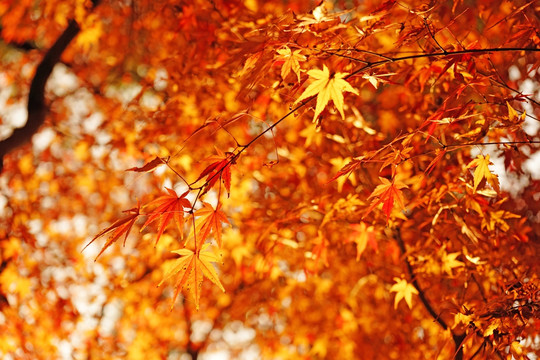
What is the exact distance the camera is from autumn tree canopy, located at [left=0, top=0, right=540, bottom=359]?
1.66m

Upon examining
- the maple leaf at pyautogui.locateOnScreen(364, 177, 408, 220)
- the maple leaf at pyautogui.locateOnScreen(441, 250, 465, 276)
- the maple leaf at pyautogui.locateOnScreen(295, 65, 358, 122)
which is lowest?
the maple leaf at pyautogui.locateOnScreen(441, 250, 465, 276)

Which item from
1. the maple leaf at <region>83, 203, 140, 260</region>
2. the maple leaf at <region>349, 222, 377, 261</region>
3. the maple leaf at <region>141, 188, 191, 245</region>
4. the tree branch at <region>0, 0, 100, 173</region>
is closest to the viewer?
the maple leaf at <region>83, 203, 140, 260</region>

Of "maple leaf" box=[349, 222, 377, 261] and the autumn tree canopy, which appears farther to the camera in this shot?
"maple leaf" box=[349, 222, 377, 261]

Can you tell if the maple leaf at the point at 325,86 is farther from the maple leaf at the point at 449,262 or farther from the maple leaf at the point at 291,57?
the maple leaf at the point at 449,262

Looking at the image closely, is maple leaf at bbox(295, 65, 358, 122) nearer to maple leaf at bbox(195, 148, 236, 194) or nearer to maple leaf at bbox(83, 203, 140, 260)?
maple leaf at bbox(195, 148, 236, 194)

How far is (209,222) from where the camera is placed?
144cm

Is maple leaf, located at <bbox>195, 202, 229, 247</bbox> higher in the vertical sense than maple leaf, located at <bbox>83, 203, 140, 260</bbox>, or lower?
lower

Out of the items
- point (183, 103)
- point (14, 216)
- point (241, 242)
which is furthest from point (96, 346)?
point (183, 103)

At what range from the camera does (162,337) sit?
826 centimetres

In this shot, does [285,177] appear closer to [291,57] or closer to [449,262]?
[449,262]

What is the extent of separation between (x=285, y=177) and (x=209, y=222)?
2.88 m

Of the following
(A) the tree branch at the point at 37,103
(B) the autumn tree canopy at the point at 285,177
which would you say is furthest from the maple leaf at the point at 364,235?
(A) the tree branch at the point at 37,103

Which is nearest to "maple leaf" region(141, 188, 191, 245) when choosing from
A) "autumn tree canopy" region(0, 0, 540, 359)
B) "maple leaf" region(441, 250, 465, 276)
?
"autumn tree canopy" region(0, 0, 540, 359)

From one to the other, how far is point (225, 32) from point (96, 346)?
5.39m
